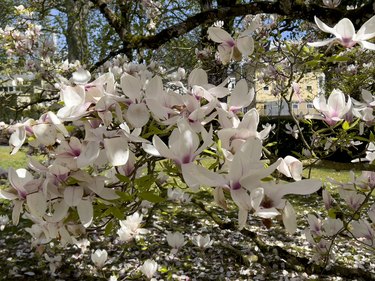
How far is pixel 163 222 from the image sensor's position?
4.39 metres

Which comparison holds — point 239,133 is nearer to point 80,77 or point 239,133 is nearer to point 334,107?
point 80,77

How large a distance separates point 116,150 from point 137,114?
82 mm

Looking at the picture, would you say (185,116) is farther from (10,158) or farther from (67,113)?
(10,158)

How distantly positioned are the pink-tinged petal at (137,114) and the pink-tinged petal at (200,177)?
14cm

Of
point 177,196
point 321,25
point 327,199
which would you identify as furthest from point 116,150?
point 177,196

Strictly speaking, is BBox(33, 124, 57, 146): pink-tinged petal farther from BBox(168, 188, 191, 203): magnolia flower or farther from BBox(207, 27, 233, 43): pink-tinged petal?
BBox(168, 188, 191, 203): magnolia flower

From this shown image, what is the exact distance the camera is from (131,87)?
0.73 metres

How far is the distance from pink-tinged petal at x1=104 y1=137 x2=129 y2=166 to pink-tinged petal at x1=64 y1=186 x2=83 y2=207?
102mm

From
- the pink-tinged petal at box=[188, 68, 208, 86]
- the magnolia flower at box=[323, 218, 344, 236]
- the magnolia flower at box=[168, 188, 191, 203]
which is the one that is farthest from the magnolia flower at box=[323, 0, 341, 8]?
the pink-tinged petal at box=[188, 68, 208, 86]

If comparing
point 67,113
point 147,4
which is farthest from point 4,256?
point 67,113

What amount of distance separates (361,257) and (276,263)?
0.90 meters

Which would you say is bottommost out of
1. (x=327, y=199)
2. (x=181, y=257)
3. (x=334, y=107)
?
(x=181, y=257)

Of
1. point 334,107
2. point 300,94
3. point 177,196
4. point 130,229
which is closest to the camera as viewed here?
point 334,107

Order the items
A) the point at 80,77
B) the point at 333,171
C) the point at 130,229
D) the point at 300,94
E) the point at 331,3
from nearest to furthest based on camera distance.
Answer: the point at 80,77
the point at 300,94
the point at 130,229
the point at 331,3
the point at 333,171
